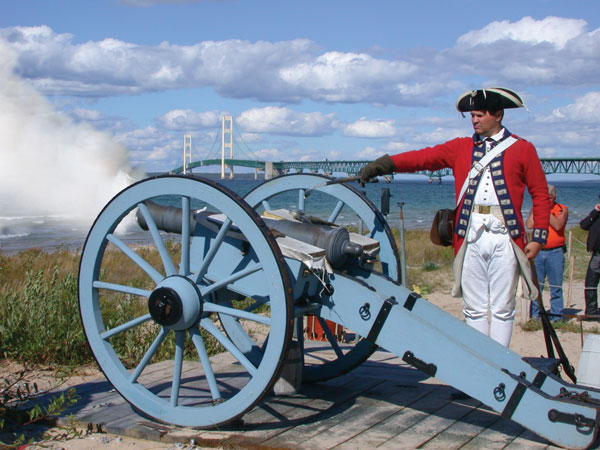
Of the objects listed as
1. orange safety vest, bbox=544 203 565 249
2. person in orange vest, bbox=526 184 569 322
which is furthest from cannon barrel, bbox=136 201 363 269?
orange safety vest, bbox=544 203 565 249

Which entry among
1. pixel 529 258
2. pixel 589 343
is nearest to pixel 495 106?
pixel 529 258

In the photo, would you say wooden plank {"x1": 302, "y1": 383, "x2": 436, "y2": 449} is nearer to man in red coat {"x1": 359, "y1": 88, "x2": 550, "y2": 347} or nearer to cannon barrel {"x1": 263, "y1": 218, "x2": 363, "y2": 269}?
man in red coat {"x1": 359, "y1": 88, "x2": 550, "y2": 347}

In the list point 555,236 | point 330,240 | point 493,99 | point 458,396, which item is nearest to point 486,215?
Result: point 493,99

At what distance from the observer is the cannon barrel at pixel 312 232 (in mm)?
3862

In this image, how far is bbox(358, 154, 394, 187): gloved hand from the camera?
4152 mm

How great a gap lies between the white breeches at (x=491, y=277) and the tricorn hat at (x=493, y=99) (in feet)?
1.96

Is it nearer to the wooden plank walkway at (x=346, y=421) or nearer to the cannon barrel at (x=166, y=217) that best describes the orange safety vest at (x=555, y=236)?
the wooden plank walkway at (x=346, y=421)

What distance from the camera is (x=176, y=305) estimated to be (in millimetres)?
3689

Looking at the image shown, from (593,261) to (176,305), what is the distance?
20.2 feet

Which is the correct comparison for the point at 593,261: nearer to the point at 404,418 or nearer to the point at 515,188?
the point at 515,188

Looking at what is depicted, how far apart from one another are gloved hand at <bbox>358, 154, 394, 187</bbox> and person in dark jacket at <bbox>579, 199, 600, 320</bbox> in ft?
15.8

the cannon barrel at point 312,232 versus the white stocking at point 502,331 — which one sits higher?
the cannon barrel at point 312,232

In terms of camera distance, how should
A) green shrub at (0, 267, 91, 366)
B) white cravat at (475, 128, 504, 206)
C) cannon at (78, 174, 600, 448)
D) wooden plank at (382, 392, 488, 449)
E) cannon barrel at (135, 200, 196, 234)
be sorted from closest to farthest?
cannon at (78, 174, 600, 448), wooden plank at (382, 392, 488, 449), white cravat at (475, 128, 504, 206), cannon barrel at (135, 200, 196, 234), green shrub at (0, 267, 91, 366)

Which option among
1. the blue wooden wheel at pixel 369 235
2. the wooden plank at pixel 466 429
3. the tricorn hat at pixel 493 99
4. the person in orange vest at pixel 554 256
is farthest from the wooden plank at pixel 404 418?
the person in orange vest at pixel 554 256
